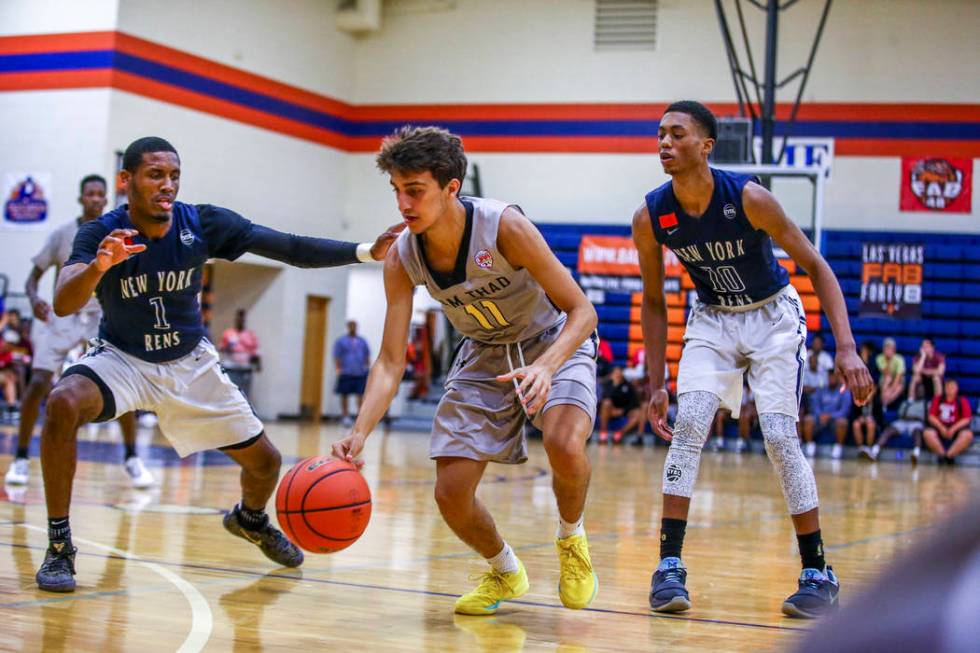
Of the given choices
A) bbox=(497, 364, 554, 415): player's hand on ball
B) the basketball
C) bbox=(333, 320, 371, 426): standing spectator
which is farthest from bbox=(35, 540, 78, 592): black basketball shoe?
bbox=(333, 320, 371, 426): standing spectator

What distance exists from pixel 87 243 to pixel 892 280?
1547 cm

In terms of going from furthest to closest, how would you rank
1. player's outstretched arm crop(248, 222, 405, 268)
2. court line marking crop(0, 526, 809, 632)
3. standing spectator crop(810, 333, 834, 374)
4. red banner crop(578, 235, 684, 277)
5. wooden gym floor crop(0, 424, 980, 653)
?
red banner crop(578, 235, 684, 277)
standing spectator crop(810, 333, 834, 374)
player's outstretched arm crop(248, 222, 405, 268)
court line marking crop(0, 526, 809, 632)
wooden gym floor crop(0, 424, 980, 653)

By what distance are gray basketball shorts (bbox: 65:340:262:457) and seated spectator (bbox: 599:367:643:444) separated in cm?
1284

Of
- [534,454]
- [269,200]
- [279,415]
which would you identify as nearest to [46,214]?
[269,200]

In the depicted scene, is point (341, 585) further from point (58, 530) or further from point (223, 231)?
point (223, 231)

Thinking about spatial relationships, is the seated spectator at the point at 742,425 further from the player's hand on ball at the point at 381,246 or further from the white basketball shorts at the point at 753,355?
the player's hand on ball at the point at 381,246

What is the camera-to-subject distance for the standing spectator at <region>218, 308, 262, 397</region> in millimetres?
19219

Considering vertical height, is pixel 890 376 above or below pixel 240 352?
above

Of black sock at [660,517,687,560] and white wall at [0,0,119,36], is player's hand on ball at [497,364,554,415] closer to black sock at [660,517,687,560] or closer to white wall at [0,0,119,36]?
black sock at [660,517,687,560]

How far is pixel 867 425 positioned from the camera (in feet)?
54.0

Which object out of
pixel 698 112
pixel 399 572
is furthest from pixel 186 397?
pixel 698 112

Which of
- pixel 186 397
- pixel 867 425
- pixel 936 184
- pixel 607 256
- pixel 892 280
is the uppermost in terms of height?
pixel 936 184

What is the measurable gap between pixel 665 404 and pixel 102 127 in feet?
47.0

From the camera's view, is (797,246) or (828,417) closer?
(797,246)
